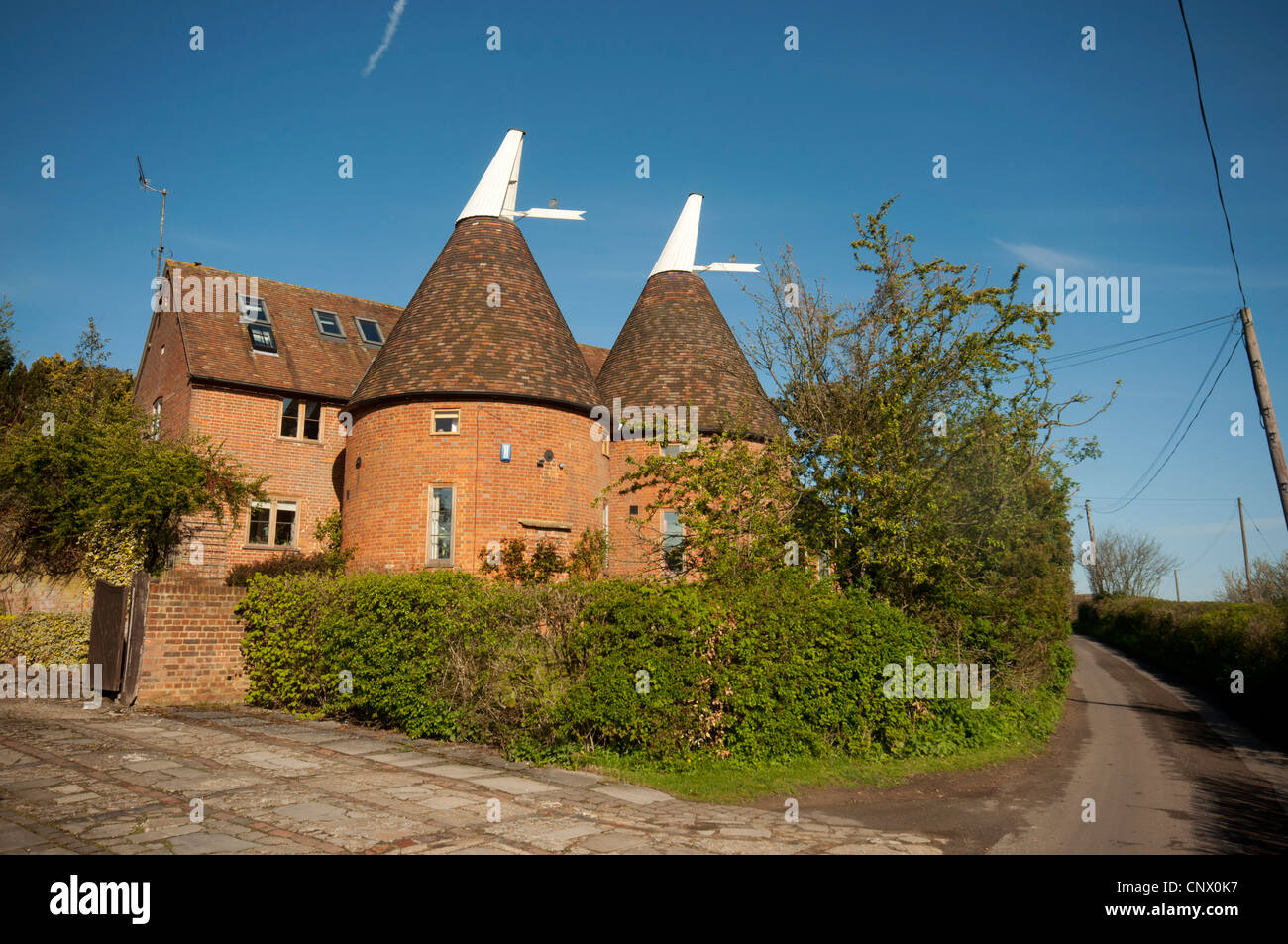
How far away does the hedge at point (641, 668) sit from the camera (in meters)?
9.52

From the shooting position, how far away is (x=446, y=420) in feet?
62.4

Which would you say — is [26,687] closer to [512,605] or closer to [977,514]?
[512,605]

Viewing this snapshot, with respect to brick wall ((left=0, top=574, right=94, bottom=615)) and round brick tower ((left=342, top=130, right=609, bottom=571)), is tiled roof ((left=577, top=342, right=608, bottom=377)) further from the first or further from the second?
brick wall ((left=0, top=574, right=94, bottom=615))

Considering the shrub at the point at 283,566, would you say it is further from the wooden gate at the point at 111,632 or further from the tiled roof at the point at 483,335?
the wooden gate at the point at 111,632

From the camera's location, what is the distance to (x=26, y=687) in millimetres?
13875

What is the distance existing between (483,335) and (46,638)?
10.5 metres

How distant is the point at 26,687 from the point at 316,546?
332 inches

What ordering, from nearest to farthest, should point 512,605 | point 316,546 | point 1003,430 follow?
1. point 512,605
2. point 1003,430
3. point 316,546

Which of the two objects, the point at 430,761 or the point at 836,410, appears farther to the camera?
the point at 836,410

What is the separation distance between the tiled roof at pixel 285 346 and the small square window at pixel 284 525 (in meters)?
3.09

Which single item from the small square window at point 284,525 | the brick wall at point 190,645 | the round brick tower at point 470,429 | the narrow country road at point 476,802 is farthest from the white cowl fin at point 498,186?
the narrow country road at point 476,802

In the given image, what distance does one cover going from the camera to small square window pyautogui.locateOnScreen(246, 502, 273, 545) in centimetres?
2143
